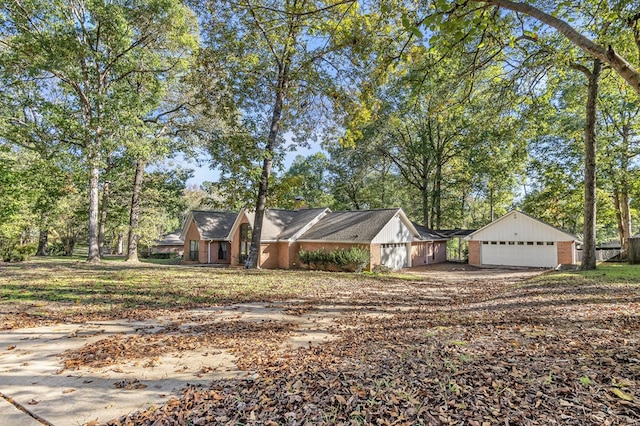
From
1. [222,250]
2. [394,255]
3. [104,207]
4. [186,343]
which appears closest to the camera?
[186,343]

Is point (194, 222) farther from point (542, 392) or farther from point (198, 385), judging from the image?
point (542, 392)

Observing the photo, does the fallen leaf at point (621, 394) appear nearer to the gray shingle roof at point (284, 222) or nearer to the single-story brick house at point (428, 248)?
the gray shingle roof at point (284, 222)

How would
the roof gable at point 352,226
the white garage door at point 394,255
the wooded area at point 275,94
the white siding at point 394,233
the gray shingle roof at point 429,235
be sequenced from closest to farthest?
the wooded area at point 275,94 → the roof gable at point 352,226 → the white siding at point 394,233 → the white garage door at point 394,255 → the gray shingle roof at point 429,235

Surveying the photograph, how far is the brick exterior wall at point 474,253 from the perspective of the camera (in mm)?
26361

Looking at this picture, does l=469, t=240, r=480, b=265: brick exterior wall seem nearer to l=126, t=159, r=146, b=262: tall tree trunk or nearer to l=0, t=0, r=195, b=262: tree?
l=0, t=0, r=195, b=262: tree

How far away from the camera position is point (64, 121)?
16906mm

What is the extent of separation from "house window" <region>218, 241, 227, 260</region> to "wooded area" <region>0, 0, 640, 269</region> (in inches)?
190

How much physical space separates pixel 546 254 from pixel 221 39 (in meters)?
23.5

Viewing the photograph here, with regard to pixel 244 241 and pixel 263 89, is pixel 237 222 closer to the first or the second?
pixel 244 241

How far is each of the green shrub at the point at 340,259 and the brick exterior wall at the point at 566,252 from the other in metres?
13.1

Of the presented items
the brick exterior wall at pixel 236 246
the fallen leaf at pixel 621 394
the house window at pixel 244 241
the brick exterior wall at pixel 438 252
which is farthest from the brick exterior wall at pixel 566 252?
the fallen leaf at pixel 621 394

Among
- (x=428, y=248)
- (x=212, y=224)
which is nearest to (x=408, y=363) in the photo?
(x=428, y=248)

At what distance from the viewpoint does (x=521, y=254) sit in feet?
80.0

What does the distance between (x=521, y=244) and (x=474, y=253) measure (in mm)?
3313
